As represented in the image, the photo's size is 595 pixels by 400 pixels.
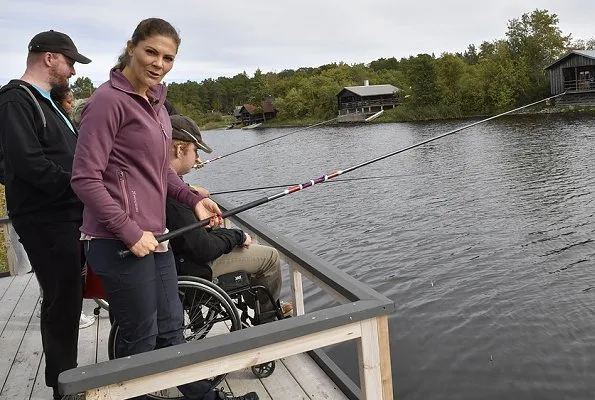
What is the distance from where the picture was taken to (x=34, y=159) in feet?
8.40

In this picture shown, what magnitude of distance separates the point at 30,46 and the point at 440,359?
17.1ft

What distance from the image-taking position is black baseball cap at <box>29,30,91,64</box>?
108 inches

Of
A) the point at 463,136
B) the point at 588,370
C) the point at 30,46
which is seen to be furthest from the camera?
the point at 463,136

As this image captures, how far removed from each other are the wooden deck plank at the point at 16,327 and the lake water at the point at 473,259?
132 inches

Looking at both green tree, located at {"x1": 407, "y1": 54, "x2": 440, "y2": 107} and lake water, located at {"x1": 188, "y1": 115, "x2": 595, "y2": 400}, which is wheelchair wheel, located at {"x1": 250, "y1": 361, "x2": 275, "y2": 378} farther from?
green tree, located at {"x1": 407, "y1": 54, "x2": 440, "y2": 107}

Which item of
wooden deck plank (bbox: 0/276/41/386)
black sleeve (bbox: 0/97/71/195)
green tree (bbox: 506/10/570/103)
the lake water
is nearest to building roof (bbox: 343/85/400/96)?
green tree (bbox: 506/10/570/103)

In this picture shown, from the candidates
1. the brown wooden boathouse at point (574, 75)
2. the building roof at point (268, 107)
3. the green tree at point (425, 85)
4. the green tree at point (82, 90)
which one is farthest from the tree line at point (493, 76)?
the green tree at point (82, 90)

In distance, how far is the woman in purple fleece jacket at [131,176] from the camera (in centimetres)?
210

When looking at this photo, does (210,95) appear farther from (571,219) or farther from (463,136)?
(571,219)

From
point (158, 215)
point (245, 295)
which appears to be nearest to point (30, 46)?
point (158, 215)

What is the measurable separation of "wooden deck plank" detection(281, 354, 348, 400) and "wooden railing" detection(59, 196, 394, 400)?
0.65 metres

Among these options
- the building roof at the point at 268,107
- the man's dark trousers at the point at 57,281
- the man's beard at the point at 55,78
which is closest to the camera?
the man's dark trousers at the point at 57,281

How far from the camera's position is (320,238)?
12.0m

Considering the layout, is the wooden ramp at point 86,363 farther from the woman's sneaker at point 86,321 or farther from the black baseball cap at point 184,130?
the black baseball cap at point 184,130
